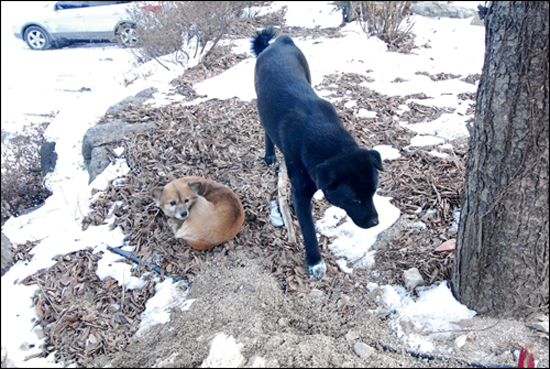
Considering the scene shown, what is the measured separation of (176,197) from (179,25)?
572 centimetres

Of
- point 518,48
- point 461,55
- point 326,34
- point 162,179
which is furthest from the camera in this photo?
point 326,34

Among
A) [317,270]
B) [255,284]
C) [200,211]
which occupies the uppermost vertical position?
[200,211]

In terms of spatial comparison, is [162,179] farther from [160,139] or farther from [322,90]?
[322,90]

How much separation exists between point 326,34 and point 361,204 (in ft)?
27.2

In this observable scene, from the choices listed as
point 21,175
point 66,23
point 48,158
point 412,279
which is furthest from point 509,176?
point 66,23

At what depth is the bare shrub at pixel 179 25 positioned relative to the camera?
8250 millimetres

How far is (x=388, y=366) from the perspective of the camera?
221cm

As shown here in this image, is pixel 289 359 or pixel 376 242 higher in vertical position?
pixel 289 359

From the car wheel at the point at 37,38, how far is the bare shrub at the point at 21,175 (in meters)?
7.41

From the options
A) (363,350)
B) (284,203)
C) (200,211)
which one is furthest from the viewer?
(284,203)

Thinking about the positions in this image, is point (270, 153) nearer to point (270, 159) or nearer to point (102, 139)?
point (270, 159)

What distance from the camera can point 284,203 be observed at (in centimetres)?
403

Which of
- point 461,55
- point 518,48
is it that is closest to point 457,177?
point 518,48

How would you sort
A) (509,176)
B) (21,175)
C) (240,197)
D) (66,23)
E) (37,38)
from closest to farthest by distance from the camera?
(509,176) < (240,197) < (21,175) < (66,23) < (37,38)
